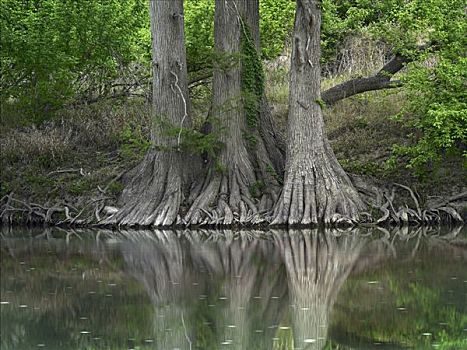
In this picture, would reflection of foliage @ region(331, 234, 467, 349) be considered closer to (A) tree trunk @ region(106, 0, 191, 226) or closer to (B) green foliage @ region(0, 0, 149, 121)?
(A) tree trunk @ region(106, 0, 191, 226)

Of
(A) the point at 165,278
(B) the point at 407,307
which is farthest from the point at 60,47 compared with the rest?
(B) the point at 407,307

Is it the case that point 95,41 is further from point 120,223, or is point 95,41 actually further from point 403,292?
point 403,292

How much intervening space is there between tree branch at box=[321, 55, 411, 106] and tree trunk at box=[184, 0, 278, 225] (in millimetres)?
4919

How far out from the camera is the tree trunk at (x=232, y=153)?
2221 cm

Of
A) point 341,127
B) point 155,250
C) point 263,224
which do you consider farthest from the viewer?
point 341,127

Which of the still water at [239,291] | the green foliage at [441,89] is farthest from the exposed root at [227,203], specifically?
the green foliage at [441,89]

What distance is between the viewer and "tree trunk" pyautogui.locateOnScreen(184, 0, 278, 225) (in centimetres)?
2221

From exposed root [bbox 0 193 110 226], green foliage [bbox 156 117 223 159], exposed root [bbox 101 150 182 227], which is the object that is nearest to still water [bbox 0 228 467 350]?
exposed root [bbox 101 150 182 227]

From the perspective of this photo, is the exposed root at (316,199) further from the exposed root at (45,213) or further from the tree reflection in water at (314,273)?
the exposed root at (45,213)

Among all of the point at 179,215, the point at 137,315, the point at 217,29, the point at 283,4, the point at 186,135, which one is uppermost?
the point at 283,4

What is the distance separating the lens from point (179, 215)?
2223 cm

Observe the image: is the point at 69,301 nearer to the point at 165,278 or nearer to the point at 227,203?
the point at 165,278

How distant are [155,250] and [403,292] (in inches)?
262

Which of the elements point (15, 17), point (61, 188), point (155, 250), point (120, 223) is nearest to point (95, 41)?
point (15, 17)
